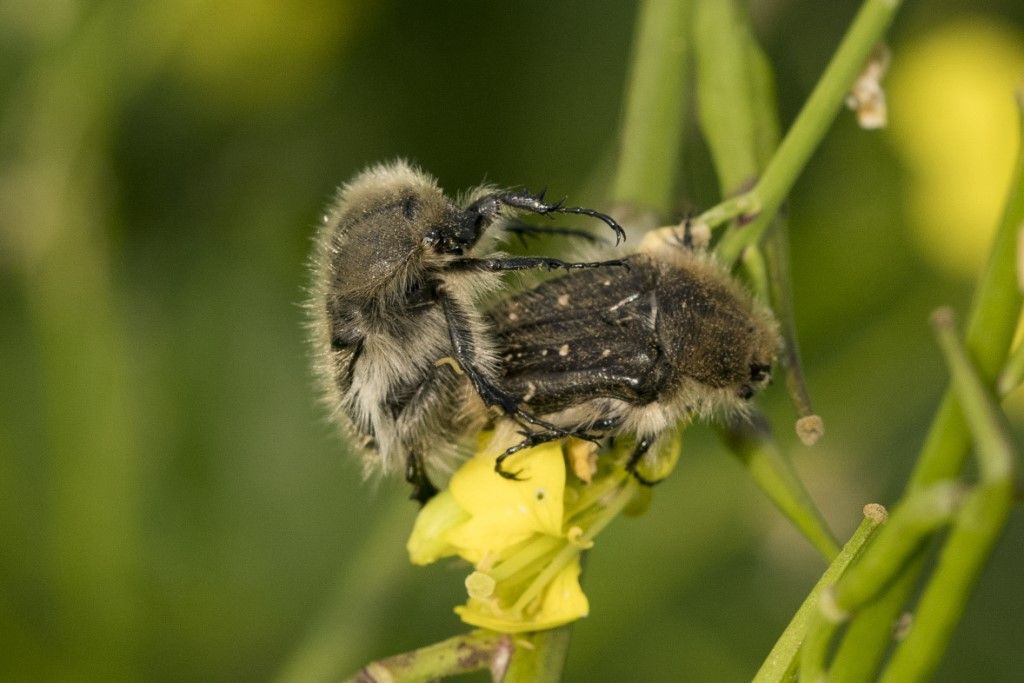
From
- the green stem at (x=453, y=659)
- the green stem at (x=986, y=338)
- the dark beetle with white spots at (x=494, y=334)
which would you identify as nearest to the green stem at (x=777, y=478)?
the dark beetle with white spots at (x=494, y=334)

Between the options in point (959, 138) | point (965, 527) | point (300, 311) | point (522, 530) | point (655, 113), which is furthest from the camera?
point (300, 311)

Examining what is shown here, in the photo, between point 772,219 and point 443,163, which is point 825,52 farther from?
point 772,219

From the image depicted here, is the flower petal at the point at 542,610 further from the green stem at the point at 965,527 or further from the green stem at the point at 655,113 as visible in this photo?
the green stem at the point at 655,113

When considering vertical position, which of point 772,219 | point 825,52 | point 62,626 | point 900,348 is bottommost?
point 62,626

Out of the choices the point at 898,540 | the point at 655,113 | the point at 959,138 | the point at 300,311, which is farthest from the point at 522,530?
the point at 959,138

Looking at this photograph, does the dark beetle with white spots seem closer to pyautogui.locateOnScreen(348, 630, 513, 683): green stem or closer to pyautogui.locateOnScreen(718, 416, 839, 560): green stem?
pyautogui.locateOnScreen(718, 416, 839, 560): green stem

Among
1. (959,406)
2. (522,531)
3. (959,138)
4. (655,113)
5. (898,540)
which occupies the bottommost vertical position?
(522,531)

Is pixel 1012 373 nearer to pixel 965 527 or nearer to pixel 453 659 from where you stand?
pixel 965 527

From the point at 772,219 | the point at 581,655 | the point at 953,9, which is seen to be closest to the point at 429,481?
the point at 772,219
